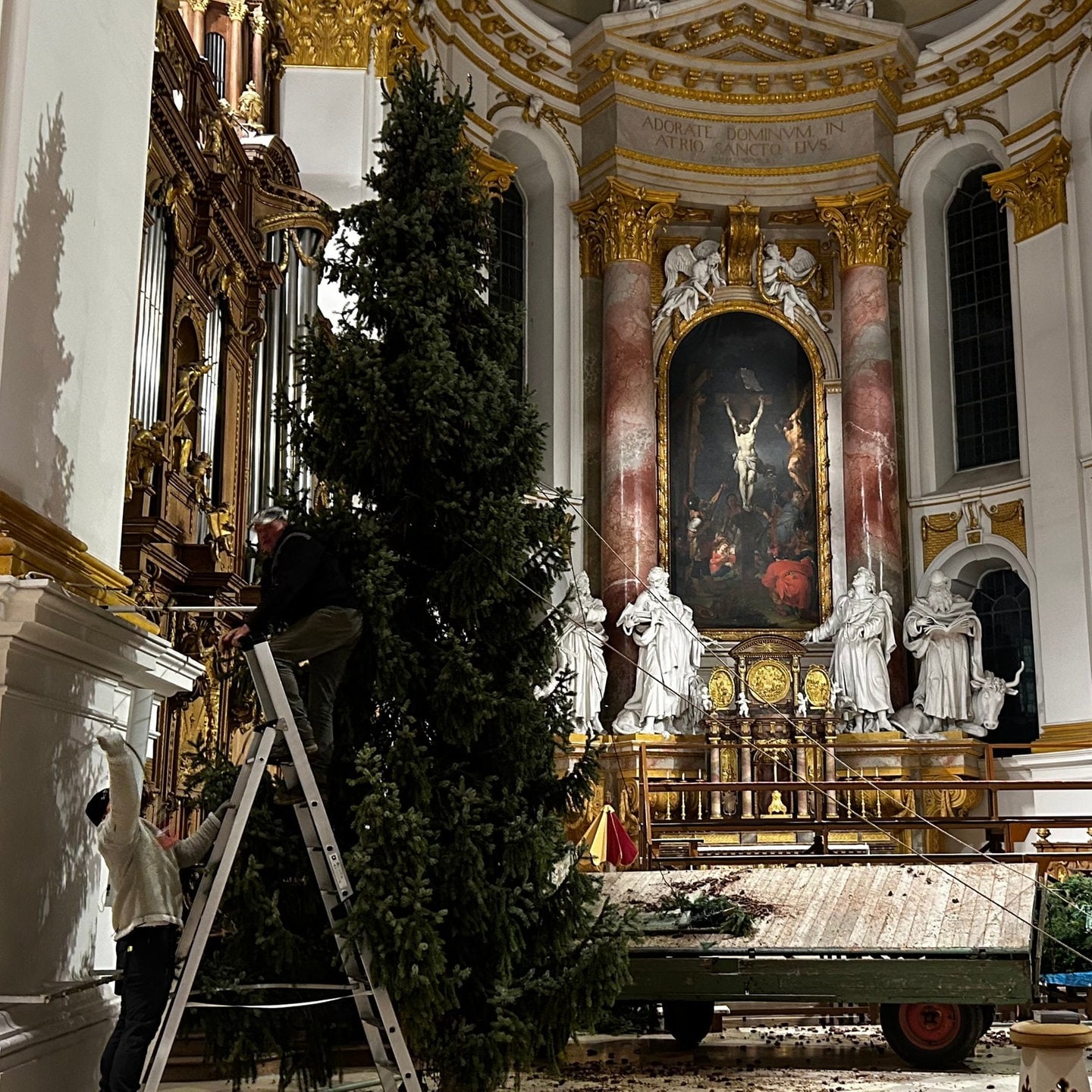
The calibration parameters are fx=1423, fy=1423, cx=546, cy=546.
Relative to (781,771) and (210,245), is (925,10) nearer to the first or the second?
(781,771)

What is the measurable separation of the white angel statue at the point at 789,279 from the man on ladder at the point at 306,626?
17614 mm

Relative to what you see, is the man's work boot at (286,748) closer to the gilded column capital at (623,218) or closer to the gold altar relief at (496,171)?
the gold altar relief at (496,171)

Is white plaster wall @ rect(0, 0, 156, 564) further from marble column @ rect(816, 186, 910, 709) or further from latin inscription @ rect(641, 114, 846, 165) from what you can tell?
latin inscription @ rect(641, 114, 846, 165)

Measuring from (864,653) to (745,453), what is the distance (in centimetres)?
384

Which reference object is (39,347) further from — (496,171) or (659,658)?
(496,171)

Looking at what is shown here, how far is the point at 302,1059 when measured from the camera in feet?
15.9

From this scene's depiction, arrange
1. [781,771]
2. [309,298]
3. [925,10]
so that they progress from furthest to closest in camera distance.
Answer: [925,10] < [781,771] < [309,298]

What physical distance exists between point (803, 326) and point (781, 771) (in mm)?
7374

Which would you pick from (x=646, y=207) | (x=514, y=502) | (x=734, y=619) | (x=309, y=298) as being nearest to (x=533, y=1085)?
(x=514, y=502)

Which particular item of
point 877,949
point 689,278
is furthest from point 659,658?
point 877,949

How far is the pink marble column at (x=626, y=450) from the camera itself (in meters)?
19.3

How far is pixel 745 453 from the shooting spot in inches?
832


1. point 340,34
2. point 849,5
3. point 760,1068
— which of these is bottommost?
point 760,1068

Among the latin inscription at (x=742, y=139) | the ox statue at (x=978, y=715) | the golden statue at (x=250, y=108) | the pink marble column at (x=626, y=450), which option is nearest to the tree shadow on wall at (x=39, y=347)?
the golden statue at (x=250, y=108)
